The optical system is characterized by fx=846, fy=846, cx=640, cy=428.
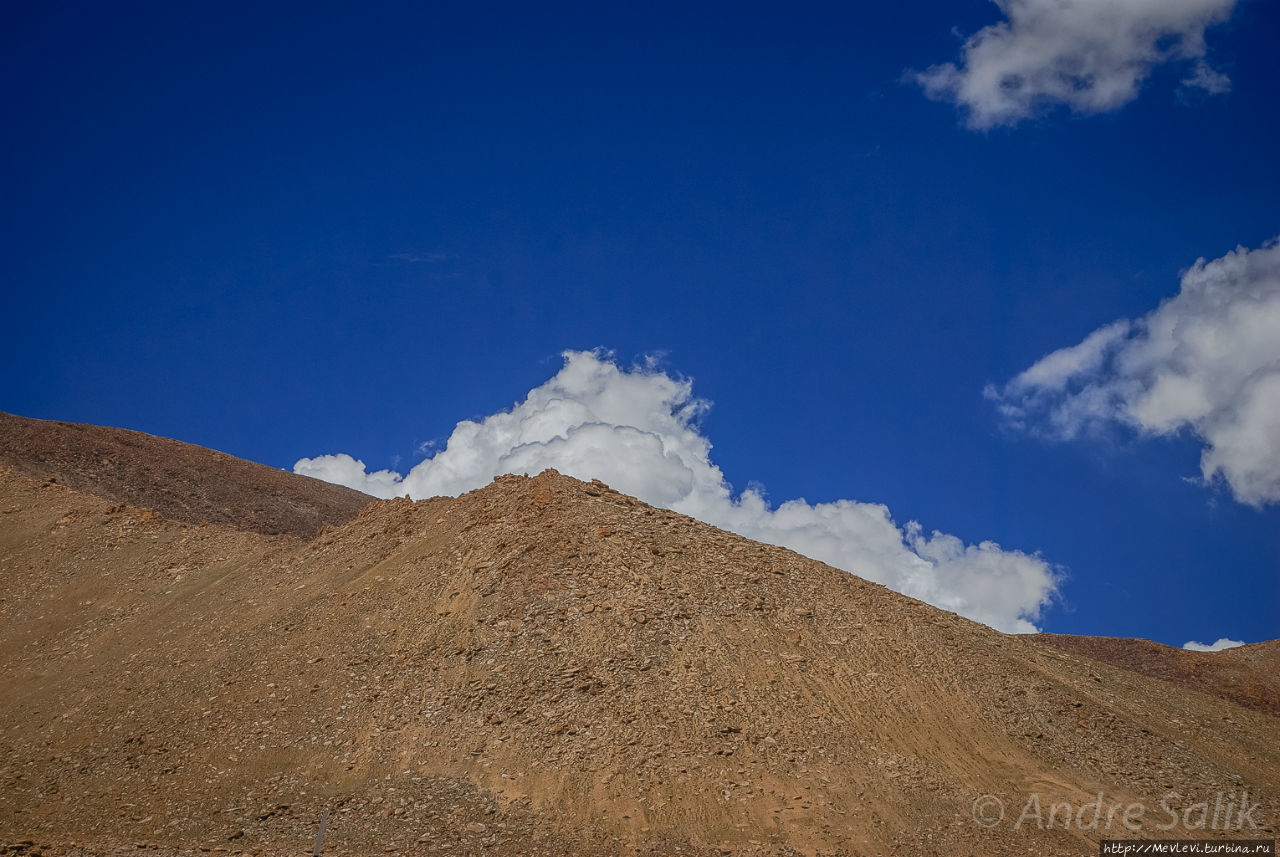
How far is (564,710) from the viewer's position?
16062 mm

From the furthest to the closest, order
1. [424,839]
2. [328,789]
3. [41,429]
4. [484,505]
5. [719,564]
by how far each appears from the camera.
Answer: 1. [41,429]
2. [484,505]
3. [719,564]
4. [328,789]
5. [424,839]

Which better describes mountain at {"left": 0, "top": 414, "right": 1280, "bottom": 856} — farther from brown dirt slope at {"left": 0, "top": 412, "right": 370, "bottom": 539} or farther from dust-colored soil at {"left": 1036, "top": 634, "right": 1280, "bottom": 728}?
brown dirt slope at {"left": 0, "top": 412, "right": 370, "bottom": 539}

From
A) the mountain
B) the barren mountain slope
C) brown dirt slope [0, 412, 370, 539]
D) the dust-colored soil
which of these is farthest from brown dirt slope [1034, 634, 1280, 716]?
brown dirt slope [0, 412, 370, 539]

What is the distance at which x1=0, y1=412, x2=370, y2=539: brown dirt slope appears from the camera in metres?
41.6

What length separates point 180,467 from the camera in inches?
1938

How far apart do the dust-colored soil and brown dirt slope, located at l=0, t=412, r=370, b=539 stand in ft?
132

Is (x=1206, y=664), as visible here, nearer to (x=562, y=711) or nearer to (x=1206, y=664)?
Answer: (x=1206, y=664)

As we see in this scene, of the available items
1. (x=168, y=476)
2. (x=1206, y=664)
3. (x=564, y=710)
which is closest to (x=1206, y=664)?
(x=1206, y=664)

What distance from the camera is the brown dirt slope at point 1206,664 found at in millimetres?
31953

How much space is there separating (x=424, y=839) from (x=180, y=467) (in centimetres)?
4269

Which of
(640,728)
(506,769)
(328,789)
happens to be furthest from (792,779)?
(328,789)

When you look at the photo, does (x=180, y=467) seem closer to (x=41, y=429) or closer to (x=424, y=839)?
(x=41, y=429)

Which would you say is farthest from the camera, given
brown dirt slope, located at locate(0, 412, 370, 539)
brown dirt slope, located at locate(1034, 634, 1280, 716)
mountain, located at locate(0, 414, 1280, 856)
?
brown dirt slope, located at locate(0, 412, 370, 539)

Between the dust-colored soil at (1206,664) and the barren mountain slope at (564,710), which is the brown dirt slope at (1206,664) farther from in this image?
the barren mountain slope at (564,710)
